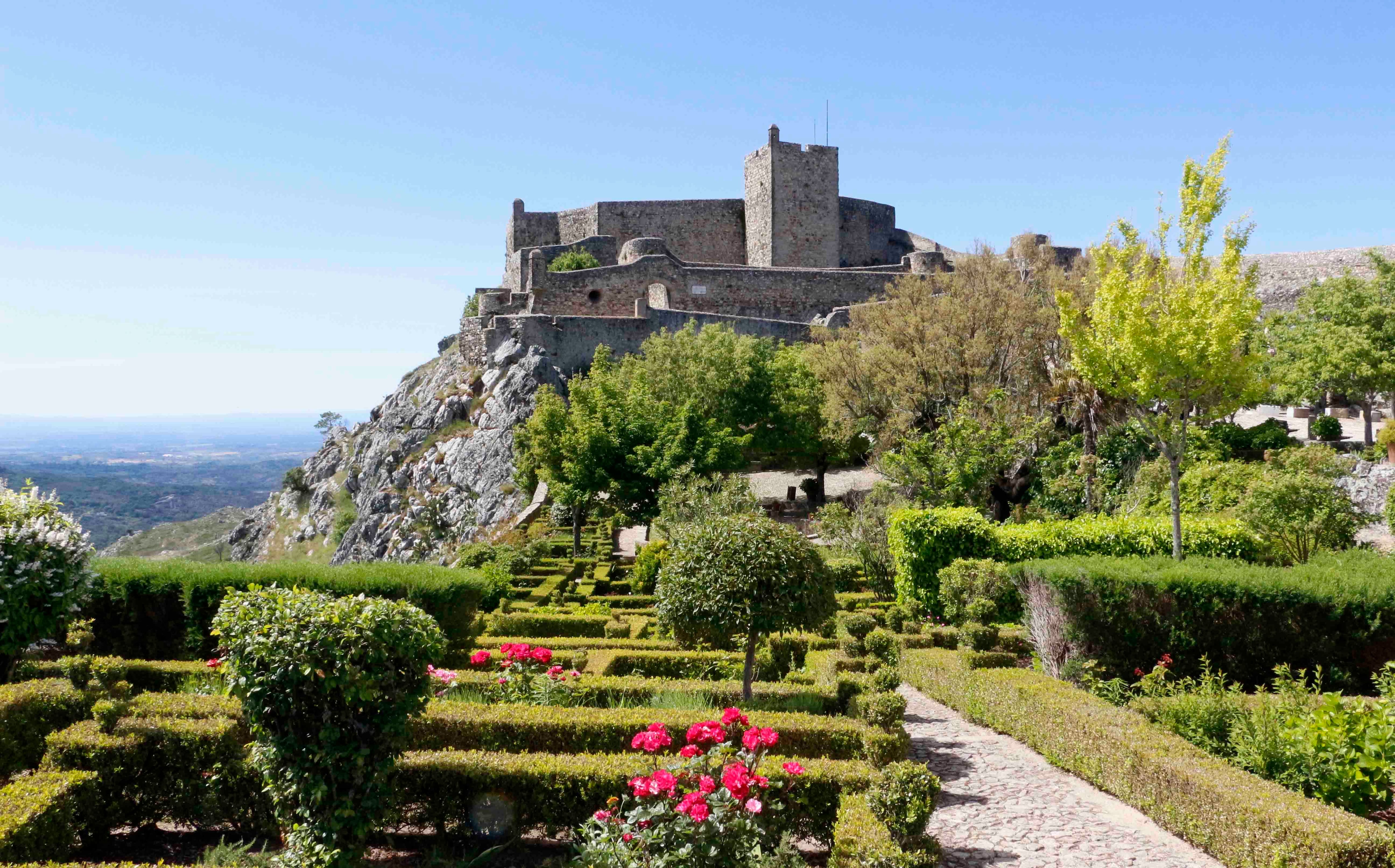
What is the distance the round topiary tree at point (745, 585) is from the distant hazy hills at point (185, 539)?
180 ft

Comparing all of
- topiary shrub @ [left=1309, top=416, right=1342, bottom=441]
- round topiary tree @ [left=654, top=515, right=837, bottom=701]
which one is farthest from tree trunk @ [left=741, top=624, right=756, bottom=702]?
topiary shrub @ [left=1309, top=416, right=1342, bottom=441]

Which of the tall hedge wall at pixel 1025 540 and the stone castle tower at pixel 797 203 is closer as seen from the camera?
the tall hedge wall at pixel 1025 540

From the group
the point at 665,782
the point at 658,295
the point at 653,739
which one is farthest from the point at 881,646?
the point at 658,295

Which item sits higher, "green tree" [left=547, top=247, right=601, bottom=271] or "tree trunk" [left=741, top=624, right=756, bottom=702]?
"green tree" [left=547, top=247, right=601, bottom=271]

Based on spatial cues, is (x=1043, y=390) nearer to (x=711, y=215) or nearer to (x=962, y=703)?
(x=962, y=703)

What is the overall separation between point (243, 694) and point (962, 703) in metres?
7.76

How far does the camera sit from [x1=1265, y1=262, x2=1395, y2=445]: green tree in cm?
2361

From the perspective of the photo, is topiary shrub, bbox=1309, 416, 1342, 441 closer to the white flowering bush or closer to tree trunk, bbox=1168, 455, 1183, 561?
tree trunk, bbox=1168, 455, 1183, 561

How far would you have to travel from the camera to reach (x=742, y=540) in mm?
8742

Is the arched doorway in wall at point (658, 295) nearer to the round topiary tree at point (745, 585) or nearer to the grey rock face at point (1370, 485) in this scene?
the grey rock face at point (1370, 485)

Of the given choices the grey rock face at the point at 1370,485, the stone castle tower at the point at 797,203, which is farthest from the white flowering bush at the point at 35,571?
the stone castle tower at the point at 797,203

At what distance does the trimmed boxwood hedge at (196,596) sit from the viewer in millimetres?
11461

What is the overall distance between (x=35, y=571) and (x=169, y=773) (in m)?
2.97

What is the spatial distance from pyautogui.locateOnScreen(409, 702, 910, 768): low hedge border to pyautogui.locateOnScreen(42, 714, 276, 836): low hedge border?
1309 mm
